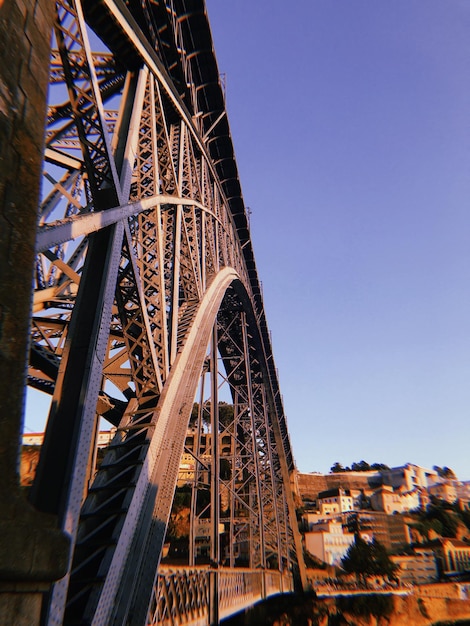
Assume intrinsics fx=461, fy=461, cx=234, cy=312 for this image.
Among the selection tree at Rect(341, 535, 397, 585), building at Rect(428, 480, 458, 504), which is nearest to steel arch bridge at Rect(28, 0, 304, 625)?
tree at Rect(341, 535, 397, 585)

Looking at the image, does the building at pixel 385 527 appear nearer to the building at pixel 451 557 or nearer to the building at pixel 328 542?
Result: the building at pixel 451 557

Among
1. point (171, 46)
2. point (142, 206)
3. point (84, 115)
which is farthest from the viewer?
point (171, 46)

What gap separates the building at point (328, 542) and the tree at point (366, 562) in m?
2.56

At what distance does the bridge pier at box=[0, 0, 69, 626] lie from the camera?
2004 mm

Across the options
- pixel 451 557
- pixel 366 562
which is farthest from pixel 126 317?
pixel 451 557

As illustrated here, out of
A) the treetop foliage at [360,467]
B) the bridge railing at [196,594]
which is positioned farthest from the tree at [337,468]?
the bridge railing at [196,594]

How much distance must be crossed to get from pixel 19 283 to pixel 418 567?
272 ft

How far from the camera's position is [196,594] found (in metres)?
10.5

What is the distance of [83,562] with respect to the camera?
4832 millimetres

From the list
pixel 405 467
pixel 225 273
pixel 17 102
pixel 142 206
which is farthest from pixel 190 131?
pixel 405 467

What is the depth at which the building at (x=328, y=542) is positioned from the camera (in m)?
64.1

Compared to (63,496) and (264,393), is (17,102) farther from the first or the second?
(264,393)

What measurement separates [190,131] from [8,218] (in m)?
10.5

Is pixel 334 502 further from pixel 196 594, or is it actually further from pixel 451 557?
pixel 196 594
